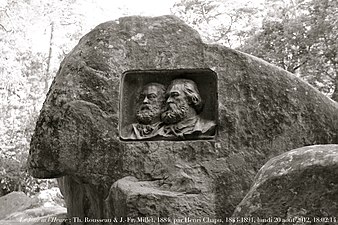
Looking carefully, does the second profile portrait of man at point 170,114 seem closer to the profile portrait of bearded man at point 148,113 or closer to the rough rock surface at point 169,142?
the profile portrait of bearded man at point 148,113

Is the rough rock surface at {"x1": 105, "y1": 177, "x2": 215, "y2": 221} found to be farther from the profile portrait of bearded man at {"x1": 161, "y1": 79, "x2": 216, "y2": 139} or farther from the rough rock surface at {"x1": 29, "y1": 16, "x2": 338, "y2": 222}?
the profile portrait of bearded man at {"x1": 161, "y1": 79, "x2": 216, "y2": 139}

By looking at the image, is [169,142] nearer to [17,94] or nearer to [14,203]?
[14,203]

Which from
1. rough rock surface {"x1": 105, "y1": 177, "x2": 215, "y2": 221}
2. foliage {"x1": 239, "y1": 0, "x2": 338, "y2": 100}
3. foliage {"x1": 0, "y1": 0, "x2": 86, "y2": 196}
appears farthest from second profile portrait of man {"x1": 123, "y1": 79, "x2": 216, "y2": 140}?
foliage {"x1": 0, "y1": 0, "x2": 86, "y2": 196}

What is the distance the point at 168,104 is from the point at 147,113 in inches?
8.0

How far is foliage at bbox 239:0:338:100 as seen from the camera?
7461 millimetres

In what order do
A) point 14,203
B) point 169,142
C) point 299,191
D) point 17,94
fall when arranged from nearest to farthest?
point 299,191
point 169,142
point 14,203
point 17,94

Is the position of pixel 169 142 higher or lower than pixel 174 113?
lower

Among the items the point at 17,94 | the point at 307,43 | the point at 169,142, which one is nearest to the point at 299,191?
the point at 169,142

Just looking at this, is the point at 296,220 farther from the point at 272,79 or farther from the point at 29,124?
the point at 29,124

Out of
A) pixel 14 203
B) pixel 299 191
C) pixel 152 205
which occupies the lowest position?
pixel 14 203

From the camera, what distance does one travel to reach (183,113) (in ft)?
12.8

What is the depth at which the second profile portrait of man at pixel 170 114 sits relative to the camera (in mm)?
3824

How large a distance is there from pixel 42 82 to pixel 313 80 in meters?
7.56

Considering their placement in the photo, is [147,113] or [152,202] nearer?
[152,202]
